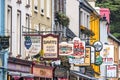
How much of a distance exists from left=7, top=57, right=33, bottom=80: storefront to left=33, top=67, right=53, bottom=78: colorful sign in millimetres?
2093

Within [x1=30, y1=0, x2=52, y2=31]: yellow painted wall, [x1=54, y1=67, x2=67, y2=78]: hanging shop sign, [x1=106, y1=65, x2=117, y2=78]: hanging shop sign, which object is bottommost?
[x1=106, y1=65, x2=117, y2=78]: hanging shop sign

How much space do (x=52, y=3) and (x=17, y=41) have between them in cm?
1304

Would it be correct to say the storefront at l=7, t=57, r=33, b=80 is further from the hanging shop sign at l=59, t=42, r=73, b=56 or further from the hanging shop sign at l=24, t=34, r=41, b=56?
the hanging shop sign at l=59, t=42, r=73, b=56

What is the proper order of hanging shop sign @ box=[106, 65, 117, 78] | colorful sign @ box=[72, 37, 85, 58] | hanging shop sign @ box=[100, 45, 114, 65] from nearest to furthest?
colorful sign @ box=[72, 37, 85, 58] < hanging shop sign @ box=[100, 45, 114, 65] < hanging shop sign @ box=[106, 65, 117, 78]

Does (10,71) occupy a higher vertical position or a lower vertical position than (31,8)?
lower

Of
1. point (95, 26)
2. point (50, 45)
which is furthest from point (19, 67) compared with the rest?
point (95, 26)

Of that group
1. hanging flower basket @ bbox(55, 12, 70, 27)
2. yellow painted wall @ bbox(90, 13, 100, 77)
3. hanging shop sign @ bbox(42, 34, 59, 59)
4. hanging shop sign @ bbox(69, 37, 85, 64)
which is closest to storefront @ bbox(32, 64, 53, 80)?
hanging shop sign @ bbox(69, 37, 85, 64)

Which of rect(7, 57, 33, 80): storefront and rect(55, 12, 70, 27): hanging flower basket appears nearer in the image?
rect(7, 57, 33, 80): storefront

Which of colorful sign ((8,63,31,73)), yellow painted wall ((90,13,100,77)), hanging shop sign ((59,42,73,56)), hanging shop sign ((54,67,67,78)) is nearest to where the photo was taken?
colorful sign ((8,63,31,73))

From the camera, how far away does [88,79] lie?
70312 mm

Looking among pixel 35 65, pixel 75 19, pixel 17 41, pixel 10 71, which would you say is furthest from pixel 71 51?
pixel 75 19

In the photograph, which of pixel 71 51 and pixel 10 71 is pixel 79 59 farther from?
pixel 10 71

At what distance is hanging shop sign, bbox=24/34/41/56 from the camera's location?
42.1 metres

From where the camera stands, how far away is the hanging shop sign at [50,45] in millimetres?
42531
